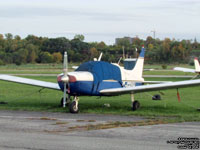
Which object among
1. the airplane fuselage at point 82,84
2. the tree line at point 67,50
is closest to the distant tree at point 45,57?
the tree line at point 67,50

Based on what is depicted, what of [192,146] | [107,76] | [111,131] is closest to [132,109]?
[107,76]

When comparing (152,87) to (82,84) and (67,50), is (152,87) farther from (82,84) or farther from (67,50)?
(67,50)

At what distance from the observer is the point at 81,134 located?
1026 centimetres

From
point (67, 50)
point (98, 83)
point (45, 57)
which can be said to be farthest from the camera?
point (45, 57)

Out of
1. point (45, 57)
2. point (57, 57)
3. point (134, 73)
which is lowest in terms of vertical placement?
point (45, 57)

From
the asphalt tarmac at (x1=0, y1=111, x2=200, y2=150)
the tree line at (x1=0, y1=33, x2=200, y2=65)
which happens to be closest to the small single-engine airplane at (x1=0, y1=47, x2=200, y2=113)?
the asphalt tarmac at (x1=0, y1=111, x2=200, y2=150)

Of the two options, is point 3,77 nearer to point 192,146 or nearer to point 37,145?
point 37,145

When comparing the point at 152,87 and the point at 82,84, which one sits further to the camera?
the point at 152,87

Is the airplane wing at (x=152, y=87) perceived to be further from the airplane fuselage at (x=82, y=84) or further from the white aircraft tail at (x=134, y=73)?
the white aircraft tail at (x=134, y=73)

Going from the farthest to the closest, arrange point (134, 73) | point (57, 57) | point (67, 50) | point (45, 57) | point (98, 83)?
1. point (45, 57)
2. point (57, 57)
3. point (67, 50)
4. point (134, 73)
5. point (98, 83)

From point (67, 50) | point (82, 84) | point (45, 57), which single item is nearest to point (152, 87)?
point (82, 84)

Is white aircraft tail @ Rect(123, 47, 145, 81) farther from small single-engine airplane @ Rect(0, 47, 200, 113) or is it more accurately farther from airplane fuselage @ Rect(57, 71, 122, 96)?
airplane fuselage @ Rect(57, 71, 122, 96)

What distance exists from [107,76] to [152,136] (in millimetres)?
7167

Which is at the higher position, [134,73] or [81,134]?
[134,73]
